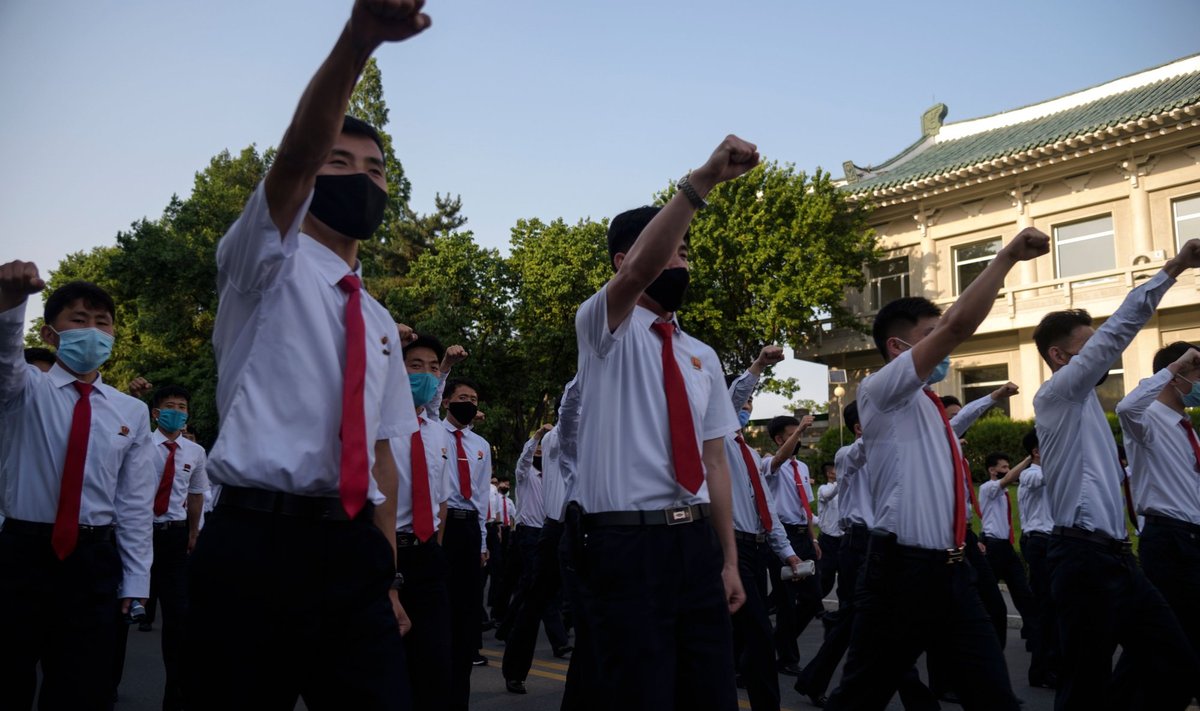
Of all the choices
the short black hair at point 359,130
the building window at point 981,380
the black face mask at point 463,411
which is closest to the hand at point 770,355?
the black face mask at point 463,411

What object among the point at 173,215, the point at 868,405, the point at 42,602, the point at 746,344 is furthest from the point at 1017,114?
the point at 42,602

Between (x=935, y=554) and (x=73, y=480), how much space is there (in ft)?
13.2

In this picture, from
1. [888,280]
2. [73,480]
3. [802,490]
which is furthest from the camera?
[888,280]

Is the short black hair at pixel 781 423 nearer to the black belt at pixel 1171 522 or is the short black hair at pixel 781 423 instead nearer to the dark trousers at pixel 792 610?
the dark trousers at pixel 792 610

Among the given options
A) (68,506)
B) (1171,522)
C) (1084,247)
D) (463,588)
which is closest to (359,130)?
(68,506)

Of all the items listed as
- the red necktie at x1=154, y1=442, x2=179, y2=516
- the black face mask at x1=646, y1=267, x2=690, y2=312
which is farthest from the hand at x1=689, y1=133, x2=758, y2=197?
the red necktie at x1=154, y1=442, x2=179, y2=516

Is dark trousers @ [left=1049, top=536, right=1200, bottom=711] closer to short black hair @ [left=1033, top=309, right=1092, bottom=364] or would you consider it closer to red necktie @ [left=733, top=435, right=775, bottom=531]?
short black hair @ [left=1033, top=309, right=1092, bottom=364]

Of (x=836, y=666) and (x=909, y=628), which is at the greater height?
(x=909, y=628)

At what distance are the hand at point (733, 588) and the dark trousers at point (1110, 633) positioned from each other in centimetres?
242

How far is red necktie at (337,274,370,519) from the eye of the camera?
2.59m

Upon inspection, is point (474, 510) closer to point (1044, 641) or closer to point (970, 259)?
point (1044, 641)

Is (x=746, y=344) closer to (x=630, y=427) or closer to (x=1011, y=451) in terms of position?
(x=1011, y=451)

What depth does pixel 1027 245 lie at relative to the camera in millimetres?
4207

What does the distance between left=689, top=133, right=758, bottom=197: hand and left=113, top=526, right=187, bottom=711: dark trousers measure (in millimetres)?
4956
